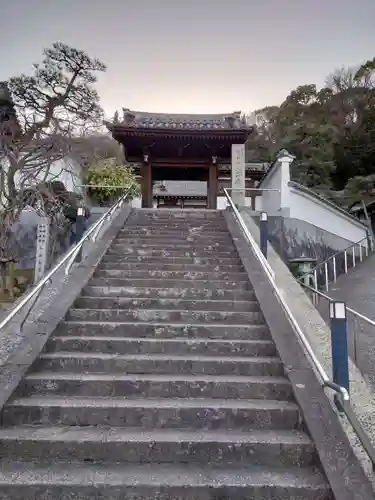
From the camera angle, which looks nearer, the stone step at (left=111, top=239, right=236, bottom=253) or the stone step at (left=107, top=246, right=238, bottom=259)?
the stone step at (left=107, top=246, right=238, bottom=259)

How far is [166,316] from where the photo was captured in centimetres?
460

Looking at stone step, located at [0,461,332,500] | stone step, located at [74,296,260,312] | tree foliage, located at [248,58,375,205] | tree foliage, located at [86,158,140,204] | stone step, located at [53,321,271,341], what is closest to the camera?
stone step, located at [0,461,332,500]

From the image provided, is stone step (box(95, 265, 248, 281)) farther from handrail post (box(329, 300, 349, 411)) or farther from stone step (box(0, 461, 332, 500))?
stone step (box(0, 461, 332, 500))

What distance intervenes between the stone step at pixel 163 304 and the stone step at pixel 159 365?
1.13 m

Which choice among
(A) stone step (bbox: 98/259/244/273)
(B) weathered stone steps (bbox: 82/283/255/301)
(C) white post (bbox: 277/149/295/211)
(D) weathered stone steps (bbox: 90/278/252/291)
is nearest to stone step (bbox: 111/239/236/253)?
(A) stone step (bbox: 98/259/244/273)

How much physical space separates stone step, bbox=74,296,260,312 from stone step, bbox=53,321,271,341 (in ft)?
1.74

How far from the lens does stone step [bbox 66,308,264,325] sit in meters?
4.52

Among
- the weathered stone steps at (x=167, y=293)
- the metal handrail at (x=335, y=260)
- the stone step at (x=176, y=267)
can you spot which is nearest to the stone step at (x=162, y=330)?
the weathered stone steps at (x=167, y=293)

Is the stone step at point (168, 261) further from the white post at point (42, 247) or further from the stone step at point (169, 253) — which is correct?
the white post at point (42, 247)

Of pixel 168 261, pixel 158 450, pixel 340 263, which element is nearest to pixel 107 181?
pixel 168 261

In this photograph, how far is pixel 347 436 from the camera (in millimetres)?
2693

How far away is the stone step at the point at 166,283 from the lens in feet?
17.6

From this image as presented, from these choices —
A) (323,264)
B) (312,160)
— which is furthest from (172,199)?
(323,264)

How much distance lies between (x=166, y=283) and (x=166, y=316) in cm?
95
